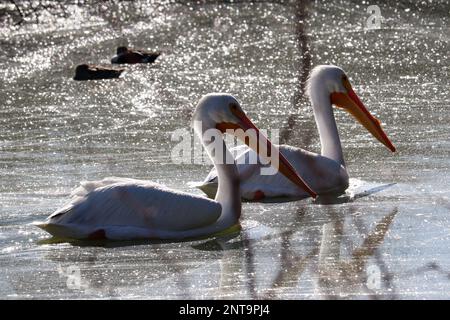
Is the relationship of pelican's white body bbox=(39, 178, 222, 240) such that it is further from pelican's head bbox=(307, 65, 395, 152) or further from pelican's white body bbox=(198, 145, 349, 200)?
pelican's head bbox=(307, 65, 395, 152)

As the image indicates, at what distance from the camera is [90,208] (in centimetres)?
479

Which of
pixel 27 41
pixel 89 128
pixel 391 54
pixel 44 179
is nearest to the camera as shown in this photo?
pixel 44 179

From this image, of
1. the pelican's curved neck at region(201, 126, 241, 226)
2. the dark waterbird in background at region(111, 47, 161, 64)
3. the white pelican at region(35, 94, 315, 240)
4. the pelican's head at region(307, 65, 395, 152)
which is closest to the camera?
the white pelican at region(35, 94, 315, 240)

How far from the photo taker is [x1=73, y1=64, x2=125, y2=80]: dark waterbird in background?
27.5 feet

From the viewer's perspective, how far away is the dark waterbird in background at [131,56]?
876cm

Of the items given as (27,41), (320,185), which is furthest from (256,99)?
(27,41)

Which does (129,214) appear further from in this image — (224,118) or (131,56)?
(131,56)

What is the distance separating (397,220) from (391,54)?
401cm

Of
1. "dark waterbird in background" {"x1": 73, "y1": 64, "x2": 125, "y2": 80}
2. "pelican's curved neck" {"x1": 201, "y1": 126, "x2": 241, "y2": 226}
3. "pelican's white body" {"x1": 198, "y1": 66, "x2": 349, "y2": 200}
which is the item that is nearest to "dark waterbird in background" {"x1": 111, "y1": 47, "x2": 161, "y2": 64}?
"dark waterbird in background" {"x1": 73, "y1": 64, "x2": 125, "y2": 80}

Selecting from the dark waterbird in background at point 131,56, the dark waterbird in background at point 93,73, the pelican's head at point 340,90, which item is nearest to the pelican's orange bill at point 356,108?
the pelican's head at point 340,90

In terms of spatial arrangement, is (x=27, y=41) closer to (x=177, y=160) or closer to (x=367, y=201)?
(x=177, y=160)

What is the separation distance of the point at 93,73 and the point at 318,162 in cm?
303

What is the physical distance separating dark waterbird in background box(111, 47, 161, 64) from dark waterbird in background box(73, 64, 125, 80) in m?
0.34

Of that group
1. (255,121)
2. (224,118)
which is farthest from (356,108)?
(224,118)
